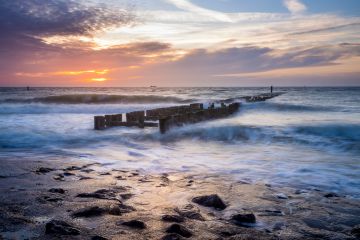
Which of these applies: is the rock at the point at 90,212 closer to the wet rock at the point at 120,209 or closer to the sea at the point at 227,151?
the wet rock at the point at 120,209

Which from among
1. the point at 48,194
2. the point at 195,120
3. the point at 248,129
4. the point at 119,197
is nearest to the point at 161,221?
the point at 119,197

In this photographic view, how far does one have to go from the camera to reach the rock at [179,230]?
3384mm

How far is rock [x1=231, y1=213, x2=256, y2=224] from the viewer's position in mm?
3924

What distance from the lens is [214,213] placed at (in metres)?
4.16

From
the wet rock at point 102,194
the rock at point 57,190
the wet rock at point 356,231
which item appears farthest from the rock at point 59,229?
the wet rock at point 356,231

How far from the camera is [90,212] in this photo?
12.8 ft

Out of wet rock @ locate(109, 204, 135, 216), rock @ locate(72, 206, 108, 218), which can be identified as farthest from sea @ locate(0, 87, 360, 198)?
rock @ locate(72, 206, 108, 218)

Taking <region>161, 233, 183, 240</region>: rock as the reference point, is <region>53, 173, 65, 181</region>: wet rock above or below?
below

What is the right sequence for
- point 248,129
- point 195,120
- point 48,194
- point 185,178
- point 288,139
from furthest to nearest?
1. point 195,120
2. point 248,129
3. point 288,139
4. point 185,178
5. point 48,194

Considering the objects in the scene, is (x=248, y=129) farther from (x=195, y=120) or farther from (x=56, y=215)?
(x=56, y=215)

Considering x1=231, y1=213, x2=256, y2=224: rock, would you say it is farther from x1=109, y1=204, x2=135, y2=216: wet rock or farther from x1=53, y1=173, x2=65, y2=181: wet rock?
x1=53, y1=173, x2=65, y2=181: wet rock

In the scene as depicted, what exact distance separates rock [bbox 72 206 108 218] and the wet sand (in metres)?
0.01

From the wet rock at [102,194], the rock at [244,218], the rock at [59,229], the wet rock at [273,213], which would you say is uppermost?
the rock at [59,229]

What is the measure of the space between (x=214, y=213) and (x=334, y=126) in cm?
1266
